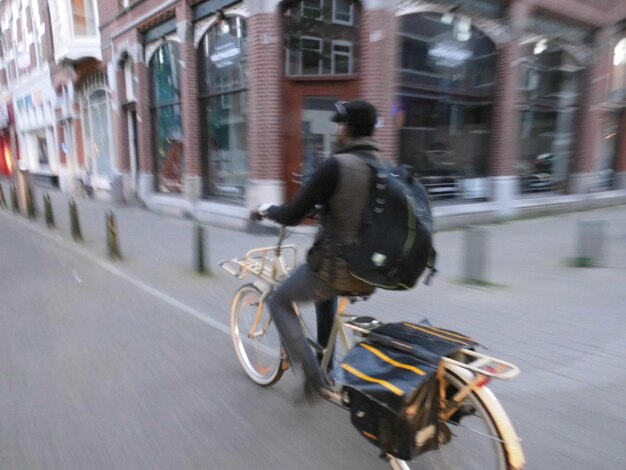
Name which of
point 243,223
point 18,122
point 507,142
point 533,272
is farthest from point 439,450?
point 18,122

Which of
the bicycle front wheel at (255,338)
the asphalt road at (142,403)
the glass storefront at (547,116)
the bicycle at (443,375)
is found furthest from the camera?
the glass storefront at (547,116)

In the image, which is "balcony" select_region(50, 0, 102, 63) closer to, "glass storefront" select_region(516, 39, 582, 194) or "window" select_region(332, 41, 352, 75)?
"window" select_region(332, 41, 352, 75)

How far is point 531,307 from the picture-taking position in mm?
5055

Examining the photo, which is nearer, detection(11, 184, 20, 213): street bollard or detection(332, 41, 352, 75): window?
Result: detection(332, 41, 352, 75): window

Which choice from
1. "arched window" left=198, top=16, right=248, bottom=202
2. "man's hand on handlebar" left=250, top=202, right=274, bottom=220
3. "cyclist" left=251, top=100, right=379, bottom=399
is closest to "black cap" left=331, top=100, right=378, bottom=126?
"cyclist" left=251, top=100, right=379, bottom=399

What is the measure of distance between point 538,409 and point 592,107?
13.5 meters

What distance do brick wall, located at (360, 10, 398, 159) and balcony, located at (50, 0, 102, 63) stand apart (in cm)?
1116

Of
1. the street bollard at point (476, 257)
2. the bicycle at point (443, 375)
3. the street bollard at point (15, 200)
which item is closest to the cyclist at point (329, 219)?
the bicycle at point (443, 375)

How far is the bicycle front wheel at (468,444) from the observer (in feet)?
6.57

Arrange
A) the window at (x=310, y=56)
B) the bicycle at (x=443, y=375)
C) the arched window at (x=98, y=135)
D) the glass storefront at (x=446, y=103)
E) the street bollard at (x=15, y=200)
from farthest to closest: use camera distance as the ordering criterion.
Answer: the arched window at (x=98, y=135)
the street bollard at (x=15, y=200)
the glass storefront at (x=446, y=103)
the window at (x=310, y=56)
the bicycle at (x=443, y=375)

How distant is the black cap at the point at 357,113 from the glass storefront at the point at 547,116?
10.9 m

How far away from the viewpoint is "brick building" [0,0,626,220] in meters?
9.18

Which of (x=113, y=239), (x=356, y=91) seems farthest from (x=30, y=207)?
(x=356, y=91)

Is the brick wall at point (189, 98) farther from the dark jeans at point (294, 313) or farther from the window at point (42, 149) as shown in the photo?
the window at point (42, 149)
